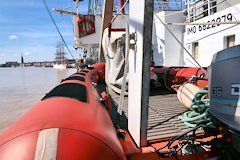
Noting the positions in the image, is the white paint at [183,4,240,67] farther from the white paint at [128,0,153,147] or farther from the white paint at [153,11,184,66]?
the white paint at [128,0,153,147]

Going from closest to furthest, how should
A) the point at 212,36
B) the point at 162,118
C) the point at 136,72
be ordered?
1. the point at 136,72
2. the point at 162,118
3. the point at 212,36

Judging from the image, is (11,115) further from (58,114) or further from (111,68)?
(58,114)

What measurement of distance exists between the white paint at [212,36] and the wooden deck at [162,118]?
3.21 meters

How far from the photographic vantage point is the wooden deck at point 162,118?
7.36ft

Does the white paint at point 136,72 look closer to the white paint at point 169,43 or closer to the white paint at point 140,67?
the white paint at point 140,67

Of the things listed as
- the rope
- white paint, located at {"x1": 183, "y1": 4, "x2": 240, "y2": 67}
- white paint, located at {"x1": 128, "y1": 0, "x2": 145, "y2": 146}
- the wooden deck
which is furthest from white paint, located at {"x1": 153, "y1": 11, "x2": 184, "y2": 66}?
white paint, located at {"x1": 128, "y1": 0, "x2": 145, "y2": 146}

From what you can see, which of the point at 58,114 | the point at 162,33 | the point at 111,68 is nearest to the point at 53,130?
the point at 58,114

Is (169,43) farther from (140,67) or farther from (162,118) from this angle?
(140,67)

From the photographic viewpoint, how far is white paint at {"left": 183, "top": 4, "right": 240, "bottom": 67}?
5.04 m

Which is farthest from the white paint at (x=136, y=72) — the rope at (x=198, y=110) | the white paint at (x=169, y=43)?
the white paint at (x=169, y=43)

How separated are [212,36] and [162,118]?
4.75 metres

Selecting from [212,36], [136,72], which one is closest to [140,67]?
[136,72]

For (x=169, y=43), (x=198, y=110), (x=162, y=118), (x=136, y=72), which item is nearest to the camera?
(x=136, y=72)

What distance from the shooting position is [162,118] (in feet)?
8.97
